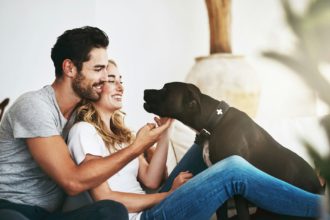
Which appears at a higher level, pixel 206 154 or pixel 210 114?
pixel 210 114

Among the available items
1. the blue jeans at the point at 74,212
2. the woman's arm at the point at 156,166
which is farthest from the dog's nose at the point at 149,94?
the blue jeans at the point at 74,212

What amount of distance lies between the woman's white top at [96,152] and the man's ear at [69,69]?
20 cm

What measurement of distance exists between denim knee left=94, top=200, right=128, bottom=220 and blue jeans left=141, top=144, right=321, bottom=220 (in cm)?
18

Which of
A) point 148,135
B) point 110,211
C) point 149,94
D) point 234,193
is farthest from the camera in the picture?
point 149,94

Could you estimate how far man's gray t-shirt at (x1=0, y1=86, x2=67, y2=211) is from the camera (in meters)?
1.48

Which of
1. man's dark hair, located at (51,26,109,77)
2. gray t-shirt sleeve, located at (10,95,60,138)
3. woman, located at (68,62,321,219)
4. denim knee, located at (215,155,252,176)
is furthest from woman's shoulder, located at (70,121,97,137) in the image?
denim knee, located at (215,155,252,176)

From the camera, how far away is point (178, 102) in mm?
1815

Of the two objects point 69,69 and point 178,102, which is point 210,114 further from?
point 69,69

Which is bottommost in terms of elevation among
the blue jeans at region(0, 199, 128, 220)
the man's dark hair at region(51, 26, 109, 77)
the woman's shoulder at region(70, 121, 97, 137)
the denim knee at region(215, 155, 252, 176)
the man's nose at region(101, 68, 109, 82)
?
the blue jeans at region(0, 199, 128, 220)

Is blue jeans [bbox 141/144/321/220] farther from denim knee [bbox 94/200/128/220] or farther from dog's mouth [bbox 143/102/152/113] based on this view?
dog's mouth [bbox 143/102/152/113]

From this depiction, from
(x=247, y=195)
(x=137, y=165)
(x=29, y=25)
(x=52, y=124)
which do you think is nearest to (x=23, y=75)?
(x=29, y=25)

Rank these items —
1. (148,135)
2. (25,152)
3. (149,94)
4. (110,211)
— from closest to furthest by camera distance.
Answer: (110,211) → (25,152) → (148,135) → (149,94)

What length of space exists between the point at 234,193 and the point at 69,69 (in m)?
0.76

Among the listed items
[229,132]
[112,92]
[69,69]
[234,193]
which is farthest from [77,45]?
[234,193]
